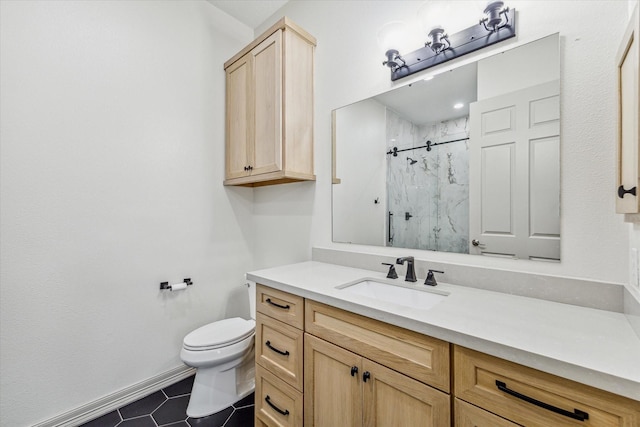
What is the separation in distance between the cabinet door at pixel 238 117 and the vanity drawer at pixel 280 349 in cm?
115

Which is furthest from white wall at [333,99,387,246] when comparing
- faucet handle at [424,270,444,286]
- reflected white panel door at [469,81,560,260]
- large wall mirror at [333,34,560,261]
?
reflected white panel door at [469,81,560,260]

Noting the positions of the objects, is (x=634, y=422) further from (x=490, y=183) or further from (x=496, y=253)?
(x=490, y=183)

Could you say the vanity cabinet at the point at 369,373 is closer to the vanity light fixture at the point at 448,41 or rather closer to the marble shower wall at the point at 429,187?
the marble shower wall at the point at 429,187

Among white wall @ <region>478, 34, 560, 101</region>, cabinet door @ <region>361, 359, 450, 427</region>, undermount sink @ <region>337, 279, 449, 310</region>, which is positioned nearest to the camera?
cabinet door @ <region>361, 359, 450, 427</region>

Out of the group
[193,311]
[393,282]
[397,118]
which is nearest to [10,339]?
[193,311]

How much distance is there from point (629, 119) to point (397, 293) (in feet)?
3.47

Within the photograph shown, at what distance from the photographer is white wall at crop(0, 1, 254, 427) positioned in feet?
4.94

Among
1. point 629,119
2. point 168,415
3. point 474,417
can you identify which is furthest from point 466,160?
point 168,415

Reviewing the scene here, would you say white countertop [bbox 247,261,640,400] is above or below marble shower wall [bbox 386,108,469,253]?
below

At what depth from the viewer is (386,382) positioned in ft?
3.26

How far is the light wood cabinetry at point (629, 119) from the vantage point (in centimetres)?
71

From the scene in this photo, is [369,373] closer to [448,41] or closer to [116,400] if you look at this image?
[448,41]

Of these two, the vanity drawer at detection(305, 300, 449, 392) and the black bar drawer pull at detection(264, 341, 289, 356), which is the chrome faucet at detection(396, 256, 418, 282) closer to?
the vanity drawer at detection(305, 300, 449, 392)

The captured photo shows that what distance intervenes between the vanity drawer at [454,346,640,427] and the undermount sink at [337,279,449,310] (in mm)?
445
